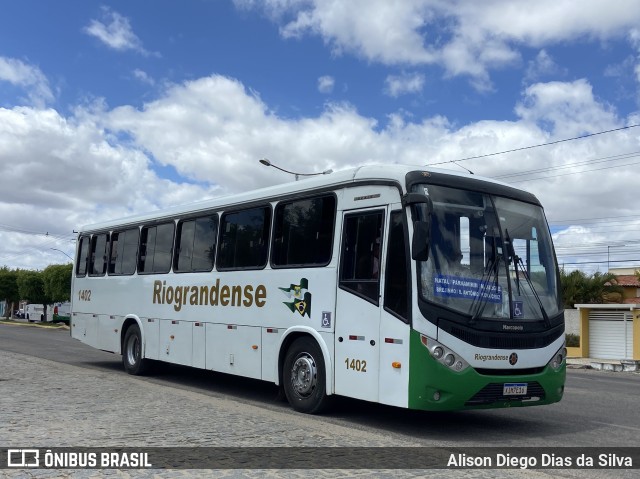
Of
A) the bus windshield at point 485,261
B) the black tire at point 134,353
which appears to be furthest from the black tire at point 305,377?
the black tire at point 134,353

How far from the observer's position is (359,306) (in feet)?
30.5

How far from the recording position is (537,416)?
34.9ft

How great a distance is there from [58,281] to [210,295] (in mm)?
65244

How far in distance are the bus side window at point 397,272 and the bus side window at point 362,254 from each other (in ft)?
0.74

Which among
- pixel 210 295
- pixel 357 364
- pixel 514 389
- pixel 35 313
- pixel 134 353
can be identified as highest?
pixel 210 295

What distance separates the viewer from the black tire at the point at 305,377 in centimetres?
988

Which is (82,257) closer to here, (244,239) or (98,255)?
(98,255)

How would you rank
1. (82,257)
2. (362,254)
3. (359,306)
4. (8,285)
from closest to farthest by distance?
(359,306)
(362,254)
(82,257)
(8,285)

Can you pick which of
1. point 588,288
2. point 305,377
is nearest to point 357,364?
point 305,377

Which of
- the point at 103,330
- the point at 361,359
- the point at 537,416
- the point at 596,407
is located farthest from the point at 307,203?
the point at 103,330

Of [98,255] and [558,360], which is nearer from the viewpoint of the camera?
[558,360]

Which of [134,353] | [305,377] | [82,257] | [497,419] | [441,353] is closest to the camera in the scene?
[441,353]

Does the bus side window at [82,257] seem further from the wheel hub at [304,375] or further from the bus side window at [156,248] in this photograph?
the wheel hub at [304,375]

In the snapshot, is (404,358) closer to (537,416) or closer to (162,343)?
(537,416)
